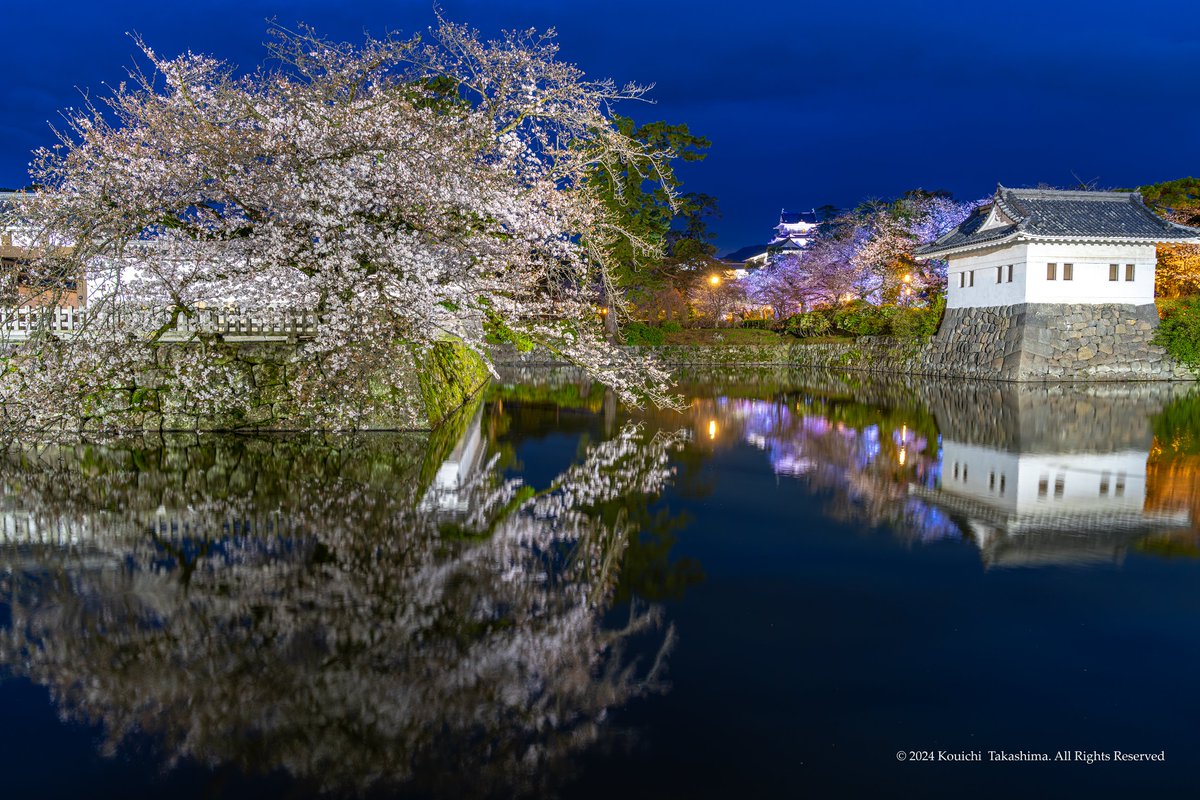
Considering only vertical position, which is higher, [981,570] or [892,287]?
[892,287]

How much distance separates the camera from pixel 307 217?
12.2 metres

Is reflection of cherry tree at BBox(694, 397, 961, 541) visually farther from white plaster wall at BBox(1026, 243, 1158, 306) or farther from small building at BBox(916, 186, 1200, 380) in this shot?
white plaster wall at BBox(1026, 243, 1158, 306)

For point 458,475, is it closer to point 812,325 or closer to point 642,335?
point 642,335

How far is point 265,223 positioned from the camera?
13.1m

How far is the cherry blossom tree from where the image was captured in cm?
1252

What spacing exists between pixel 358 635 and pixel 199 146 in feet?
35.0

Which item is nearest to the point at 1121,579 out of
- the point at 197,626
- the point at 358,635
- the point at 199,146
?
the point at 358,635

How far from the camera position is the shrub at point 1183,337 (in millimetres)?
27750

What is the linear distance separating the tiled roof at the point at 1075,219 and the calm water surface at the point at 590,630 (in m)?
19.0

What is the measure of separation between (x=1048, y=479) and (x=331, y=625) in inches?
353

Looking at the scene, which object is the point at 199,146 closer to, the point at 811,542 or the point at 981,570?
the point at 811,542

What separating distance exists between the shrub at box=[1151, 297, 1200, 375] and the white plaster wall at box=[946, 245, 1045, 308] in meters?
5.04

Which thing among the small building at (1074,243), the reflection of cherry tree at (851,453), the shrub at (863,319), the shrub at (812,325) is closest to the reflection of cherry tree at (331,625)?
the reflection of cherry tree at (851,453)

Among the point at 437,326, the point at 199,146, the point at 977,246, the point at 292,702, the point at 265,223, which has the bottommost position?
the point at 292,702
